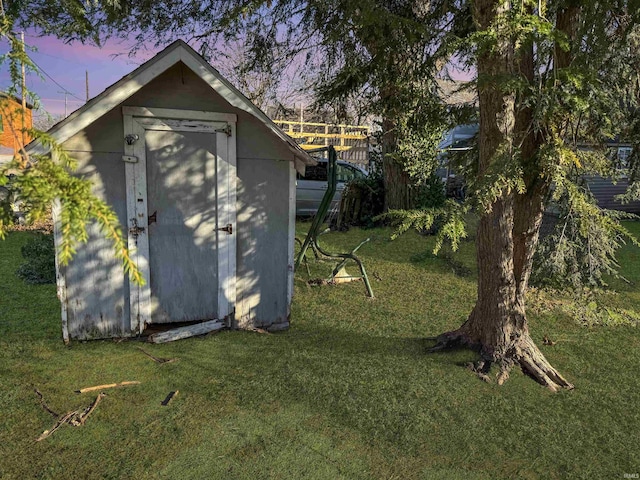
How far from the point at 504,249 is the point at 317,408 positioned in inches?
85.2

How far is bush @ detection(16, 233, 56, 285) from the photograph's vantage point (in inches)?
287

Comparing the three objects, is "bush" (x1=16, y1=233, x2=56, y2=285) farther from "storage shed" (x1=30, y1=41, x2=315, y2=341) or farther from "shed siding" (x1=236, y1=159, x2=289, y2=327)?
"shed siding" (x1=236, y1=159, x2=289, y2=327)

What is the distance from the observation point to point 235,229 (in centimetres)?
520

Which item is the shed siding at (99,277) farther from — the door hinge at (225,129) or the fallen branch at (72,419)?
the fallen branch at (72,419)

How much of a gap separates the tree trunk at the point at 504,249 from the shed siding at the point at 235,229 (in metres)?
2.13

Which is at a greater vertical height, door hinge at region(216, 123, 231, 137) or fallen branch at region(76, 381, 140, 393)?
door hinge at region(216, 123, 231, 137)

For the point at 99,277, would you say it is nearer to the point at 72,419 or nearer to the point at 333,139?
the point at 72,419

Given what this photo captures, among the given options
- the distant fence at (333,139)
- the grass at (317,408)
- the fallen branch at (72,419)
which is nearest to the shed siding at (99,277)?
the grass at (317,408)

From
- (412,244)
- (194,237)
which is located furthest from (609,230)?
(412,244)

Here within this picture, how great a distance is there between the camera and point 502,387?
4.03 m

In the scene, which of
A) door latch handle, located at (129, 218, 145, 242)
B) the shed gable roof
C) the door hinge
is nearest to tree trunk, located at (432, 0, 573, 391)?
the shed gable roof

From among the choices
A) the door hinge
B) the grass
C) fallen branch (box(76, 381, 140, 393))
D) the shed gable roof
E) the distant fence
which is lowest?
the grass

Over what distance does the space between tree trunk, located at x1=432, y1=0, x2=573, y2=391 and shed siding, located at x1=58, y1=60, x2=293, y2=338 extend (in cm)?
213

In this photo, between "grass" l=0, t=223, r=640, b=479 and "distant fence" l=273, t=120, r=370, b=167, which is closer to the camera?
"grass" l=0, t=223, r=640, b=479
